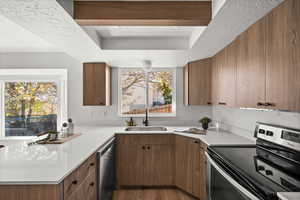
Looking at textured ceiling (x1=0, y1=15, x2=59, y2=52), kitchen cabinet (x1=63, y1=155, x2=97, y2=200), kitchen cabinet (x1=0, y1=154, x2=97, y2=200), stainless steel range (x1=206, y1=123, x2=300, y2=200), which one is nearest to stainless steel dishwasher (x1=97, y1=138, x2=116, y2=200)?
kitchen cabinet (x1=63, y1=155, x2=97, y2=200)

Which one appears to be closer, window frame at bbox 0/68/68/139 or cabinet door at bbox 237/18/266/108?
cabinet door at bbox 237/18/266/108

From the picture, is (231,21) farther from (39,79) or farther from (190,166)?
(39,79)

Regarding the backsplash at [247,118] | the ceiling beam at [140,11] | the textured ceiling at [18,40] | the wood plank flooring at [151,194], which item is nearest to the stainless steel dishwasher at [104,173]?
the wood plank flooring at [151,194]

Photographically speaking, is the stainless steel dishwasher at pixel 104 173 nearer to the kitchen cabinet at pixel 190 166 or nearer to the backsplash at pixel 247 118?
the kitchen cabinet at pixel 190 166

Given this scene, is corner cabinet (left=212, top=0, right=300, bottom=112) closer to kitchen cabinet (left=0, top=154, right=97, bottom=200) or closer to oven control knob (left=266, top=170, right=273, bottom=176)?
oven control knob (left=266, top=170, right=273, bottom=176)

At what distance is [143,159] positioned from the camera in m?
3.07

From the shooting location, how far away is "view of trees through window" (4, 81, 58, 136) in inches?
156

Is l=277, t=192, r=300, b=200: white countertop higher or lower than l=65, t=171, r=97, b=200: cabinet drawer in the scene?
higher

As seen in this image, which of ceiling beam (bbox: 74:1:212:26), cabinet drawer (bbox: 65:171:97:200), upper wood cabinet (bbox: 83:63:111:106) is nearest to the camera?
cabinet drawer (bbox: 65:171:97:200)

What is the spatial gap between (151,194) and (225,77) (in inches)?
71.0

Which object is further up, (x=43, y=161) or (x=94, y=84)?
(x=94, y=84)

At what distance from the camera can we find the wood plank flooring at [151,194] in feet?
9.30

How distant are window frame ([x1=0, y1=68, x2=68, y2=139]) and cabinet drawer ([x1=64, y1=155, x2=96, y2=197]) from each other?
2.13 metres

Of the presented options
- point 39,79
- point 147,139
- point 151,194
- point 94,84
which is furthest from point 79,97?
point 151,194
